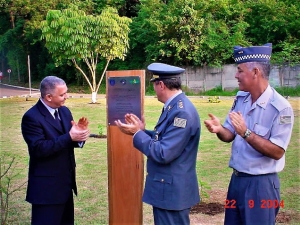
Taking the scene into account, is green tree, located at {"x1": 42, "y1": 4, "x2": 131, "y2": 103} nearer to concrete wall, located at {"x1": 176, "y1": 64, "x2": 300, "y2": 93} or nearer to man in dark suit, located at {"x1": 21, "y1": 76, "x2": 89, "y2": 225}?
concrete wall, located at {"x1": 176, "y1": 64, "x2": 300, "y2": 93}

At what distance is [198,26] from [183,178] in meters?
21.5

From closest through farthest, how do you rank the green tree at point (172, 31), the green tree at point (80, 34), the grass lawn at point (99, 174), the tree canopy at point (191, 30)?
the grass lawn at point (99, 174)
the green tree at point (80, 34)
the tree canopy at point (191, 30)
the green tree at point (172, 31)

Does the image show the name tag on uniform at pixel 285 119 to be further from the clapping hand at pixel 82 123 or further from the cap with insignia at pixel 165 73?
the clapping hand at pixel 82 123

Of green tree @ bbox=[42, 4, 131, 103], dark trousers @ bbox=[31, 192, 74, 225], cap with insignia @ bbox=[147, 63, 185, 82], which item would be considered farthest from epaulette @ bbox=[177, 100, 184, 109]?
green tree @ bbox=[42, 4, 131, 103]

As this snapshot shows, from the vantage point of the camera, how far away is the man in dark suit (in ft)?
10.4

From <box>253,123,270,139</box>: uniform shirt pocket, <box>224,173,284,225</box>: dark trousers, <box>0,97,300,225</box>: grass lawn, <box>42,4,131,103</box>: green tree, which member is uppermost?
<box>42,4,131,103</box>: green tree

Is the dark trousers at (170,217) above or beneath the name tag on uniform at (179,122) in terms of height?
beneath

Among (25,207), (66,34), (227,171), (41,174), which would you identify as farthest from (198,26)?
(41,174)

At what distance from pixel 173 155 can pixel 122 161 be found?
4.01ft

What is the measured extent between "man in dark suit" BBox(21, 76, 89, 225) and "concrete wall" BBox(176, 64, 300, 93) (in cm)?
2055

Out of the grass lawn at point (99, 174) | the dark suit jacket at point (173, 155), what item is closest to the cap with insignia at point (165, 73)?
the dark suit jacket at point (173, 155)

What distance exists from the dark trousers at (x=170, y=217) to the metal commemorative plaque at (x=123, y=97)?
104 cm

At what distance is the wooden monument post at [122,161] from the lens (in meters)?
3.74

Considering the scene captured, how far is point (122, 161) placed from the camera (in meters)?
3.87
